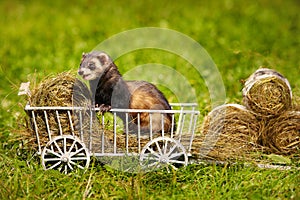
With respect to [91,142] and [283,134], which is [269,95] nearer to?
[283,134]

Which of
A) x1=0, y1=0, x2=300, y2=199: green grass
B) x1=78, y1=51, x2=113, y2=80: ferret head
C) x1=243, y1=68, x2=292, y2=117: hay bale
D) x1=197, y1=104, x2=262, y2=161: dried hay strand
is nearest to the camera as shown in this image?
x1=0, y1=0, x2=300, y2=199: green grass

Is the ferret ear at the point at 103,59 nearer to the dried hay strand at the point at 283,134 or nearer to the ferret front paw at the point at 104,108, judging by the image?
the ferret front paw at the point at 104,108

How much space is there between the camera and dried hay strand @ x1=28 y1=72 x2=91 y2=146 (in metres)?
3.70

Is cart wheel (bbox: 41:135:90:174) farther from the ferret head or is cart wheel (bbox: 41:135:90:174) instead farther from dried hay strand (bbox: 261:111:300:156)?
dried hay strand (bbox: 261:111:300:156)

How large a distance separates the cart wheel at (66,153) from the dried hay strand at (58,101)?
55 millimetres

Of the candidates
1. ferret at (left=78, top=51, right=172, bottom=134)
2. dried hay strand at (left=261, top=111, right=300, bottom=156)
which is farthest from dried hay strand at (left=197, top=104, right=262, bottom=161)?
ferret at (left=78, top=51, right=172, bottom=134)

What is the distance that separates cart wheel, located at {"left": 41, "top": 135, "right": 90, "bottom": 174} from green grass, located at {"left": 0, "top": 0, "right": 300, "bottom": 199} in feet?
0.35

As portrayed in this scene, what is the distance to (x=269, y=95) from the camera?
412 cm

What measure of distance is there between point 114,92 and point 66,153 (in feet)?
1.84

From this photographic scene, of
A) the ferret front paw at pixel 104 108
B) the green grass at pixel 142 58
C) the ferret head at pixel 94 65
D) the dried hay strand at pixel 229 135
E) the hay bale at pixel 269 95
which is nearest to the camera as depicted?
the green grass at pixel 142 58

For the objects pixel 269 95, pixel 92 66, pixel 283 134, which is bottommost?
pixel 283 134

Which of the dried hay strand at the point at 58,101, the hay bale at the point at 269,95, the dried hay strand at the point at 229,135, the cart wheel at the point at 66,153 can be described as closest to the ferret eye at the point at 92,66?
the dried hay strand at the point at 58,101

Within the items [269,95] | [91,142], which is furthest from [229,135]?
[91,142]

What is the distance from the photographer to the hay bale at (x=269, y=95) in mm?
4129
